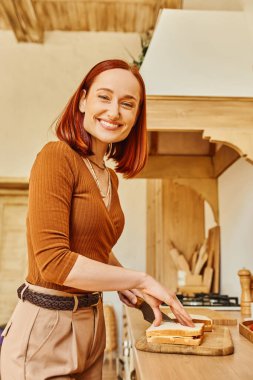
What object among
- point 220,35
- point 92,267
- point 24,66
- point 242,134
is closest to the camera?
point 92,267

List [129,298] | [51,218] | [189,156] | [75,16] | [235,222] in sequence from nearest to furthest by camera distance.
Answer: [51,218], [129,298], [235,222], [189,156], [75,16]

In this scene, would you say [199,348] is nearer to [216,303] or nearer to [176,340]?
[176,340]

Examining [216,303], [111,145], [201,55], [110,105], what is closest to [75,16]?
[201,55]

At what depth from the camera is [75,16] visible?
5.15 m

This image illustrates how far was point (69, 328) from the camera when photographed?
2.81 feet

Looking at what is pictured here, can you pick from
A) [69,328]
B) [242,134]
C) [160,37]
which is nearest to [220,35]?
[160,37]

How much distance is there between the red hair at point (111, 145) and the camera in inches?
38.7

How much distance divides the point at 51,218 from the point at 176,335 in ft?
1.44

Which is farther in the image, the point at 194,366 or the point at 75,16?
the point at 75,16

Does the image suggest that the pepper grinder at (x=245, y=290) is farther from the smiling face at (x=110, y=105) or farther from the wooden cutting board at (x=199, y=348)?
the smiling face at (x=110, y=105)

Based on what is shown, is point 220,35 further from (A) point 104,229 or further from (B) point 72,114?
(A) point 104,229

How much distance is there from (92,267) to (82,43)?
16.4ft

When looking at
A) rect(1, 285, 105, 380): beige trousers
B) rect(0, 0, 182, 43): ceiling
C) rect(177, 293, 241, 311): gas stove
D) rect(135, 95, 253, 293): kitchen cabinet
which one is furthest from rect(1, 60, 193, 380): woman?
rect(0, 0, 182, 43): ceiling

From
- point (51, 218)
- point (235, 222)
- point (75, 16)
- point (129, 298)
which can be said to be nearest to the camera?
point (51, 218)
